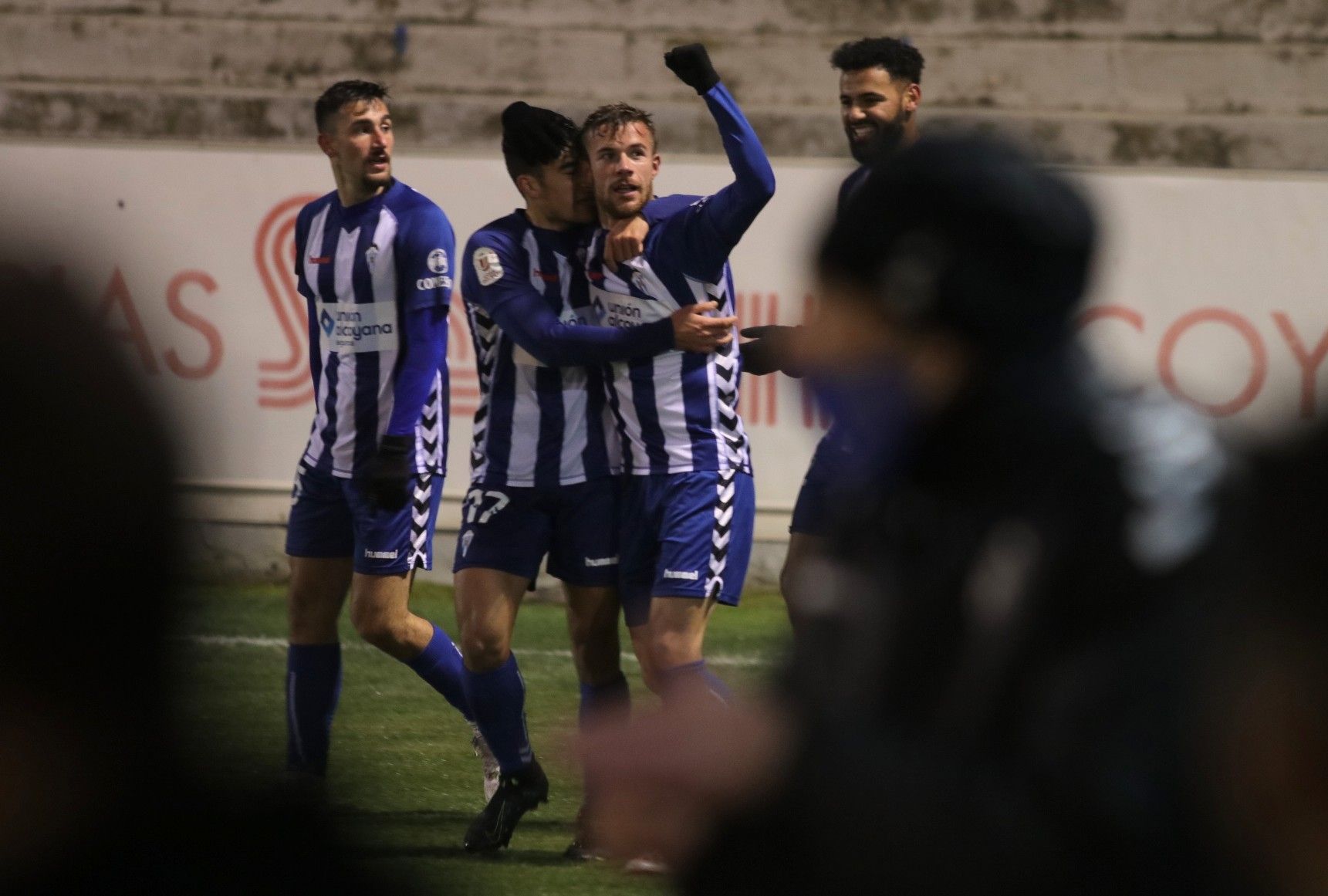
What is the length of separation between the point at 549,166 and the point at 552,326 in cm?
47

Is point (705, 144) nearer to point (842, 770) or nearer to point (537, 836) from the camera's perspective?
point (537, 836)

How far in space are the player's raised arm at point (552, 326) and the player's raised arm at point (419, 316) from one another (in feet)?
0.86

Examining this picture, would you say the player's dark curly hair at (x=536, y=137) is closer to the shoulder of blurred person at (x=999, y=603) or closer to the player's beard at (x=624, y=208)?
the player's beard at (x=624, y=208)

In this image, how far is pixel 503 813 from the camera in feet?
16.2

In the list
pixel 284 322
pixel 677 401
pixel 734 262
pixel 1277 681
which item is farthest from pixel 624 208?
pixel 284 322

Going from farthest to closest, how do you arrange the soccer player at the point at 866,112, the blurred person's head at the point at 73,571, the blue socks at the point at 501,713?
the soccer player at the point at 866,112, the blue socks at the point at 501,713, the blurred person's head at the point at 73,571

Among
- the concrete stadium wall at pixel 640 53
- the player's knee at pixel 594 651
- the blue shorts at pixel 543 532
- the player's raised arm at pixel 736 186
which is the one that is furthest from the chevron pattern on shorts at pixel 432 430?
the concrete stadium wall at pixel 640 53

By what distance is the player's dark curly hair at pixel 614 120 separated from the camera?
4801mm

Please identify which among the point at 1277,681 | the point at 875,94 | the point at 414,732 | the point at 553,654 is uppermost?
the point at 875,94

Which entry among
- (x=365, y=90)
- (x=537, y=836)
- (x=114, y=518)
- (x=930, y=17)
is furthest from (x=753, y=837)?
(x=930, y=17)

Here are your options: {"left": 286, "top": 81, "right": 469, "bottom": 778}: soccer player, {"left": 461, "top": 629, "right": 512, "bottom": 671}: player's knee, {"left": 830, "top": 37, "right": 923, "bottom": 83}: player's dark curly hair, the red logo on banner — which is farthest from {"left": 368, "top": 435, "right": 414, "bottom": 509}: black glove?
the red logo on banner

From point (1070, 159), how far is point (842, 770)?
1101cm

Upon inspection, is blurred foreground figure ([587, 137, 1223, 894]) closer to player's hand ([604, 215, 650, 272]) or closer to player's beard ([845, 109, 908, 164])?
player's hand ([604, 215, 650, 272])

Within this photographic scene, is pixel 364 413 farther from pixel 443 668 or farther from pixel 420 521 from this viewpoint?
pixel 443 668
